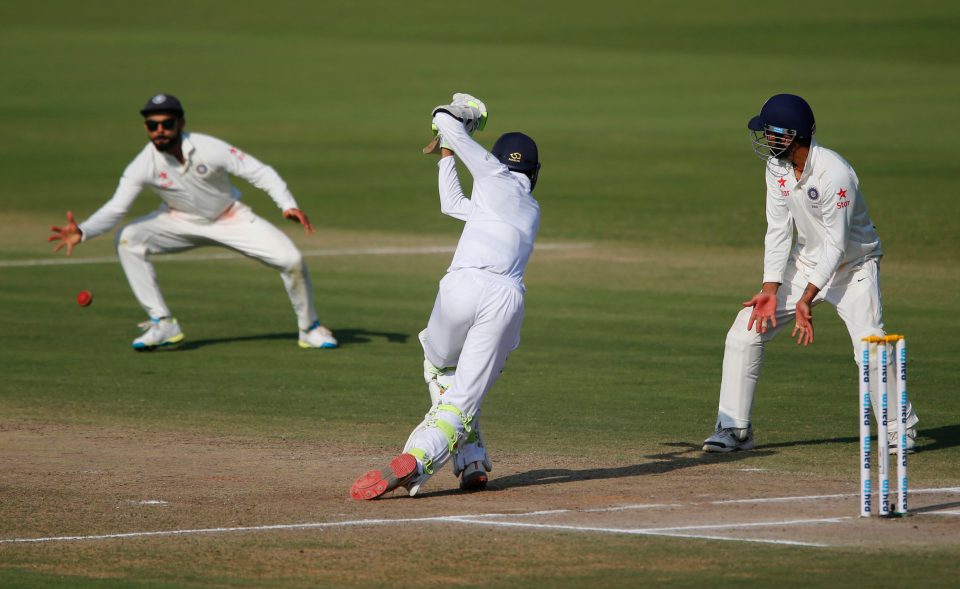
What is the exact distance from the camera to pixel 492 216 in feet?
28.9

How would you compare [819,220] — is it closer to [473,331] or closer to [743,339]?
[743,339]

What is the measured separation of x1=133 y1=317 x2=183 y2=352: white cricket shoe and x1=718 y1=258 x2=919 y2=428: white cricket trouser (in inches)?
247

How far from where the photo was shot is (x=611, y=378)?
514 inches

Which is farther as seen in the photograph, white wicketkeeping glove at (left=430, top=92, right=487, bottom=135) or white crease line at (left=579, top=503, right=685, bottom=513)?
white wicketkeeping glove at (left=430, top=92, right=487, bottom=135)

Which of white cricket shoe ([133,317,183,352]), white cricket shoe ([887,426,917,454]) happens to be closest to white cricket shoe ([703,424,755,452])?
white cricket shoe ([887,426,917,454])

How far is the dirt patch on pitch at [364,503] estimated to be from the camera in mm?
7691

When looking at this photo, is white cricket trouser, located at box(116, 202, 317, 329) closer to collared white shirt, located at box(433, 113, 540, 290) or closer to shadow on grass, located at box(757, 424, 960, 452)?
shadow on grass, located at box(757, 424, 960, 452)

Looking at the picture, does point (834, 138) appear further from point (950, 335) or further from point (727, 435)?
point (727, 435)

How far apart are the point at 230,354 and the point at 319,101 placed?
101 ft

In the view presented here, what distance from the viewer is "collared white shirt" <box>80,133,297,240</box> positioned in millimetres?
14992

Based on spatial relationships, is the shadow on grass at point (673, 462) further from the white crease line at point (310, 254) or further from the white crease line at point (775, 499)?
the white crease line at point (310, 254)

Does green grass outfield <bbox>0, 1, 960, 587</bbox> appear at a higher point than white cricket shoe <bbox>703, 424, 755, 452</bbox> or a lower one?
higher

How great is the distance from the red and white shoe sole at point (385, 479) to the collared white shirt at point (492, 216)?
1.06 metres

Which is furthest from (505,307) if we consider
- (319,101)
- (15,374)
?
(319,101)
